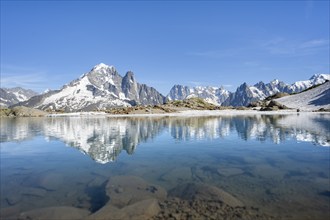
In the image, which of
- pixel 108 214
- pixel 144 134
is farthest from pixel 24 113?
pixel 108 214

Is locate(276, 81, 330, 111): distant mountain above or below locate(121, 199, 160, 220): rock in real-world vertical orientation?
above

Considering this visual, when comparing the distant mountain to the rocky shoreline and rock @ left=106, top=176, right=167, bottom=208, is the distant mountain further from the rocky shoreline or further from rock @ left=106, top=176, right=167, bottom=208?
the rocky shoreline

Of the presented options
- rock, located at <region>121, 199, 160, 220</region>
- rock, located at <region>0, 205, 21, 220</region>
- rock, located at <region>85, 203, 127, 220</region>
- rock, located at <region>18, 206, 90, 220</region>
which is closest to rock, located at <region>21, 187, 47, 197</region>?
rock, located at <region>0, 205, 21, 220</region>

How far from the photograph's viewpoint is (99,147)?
36125 mm

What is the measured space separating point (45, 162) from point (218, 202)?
1940 cm

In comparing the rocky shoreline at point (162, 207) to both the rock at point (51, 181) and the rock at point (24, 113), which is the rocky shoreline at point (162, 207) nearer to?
the rock at point (51, 181)

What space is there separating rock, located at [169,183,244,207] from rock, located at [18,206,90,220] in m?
5.29

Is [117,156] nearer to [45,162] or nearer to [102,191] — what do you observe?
[45,162]

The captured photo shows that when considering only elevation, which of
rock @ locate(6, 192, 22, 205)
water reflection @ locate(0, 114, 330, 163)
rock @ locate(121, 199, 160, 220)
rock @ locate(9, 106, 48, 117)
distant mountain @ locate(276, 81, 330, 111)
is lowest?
rock @ locate(6, 192, 22, 205)

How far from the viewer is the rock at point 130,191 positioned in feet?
52.5

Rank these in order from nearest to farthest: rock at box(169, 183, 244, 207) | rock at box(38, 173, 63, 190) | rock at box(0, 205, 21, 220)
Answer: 1. rock at box(0, 205, 21, 220)
2. rock at box(169, 183, 244, 207)
3. rock at box(38, 173, 63, 190)

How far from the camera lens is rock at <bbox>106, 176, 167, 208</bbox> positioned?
16016 mm

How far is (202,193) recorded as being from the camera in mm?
16688

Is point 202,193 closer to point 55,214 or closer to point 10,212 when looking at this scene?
point 55,214
